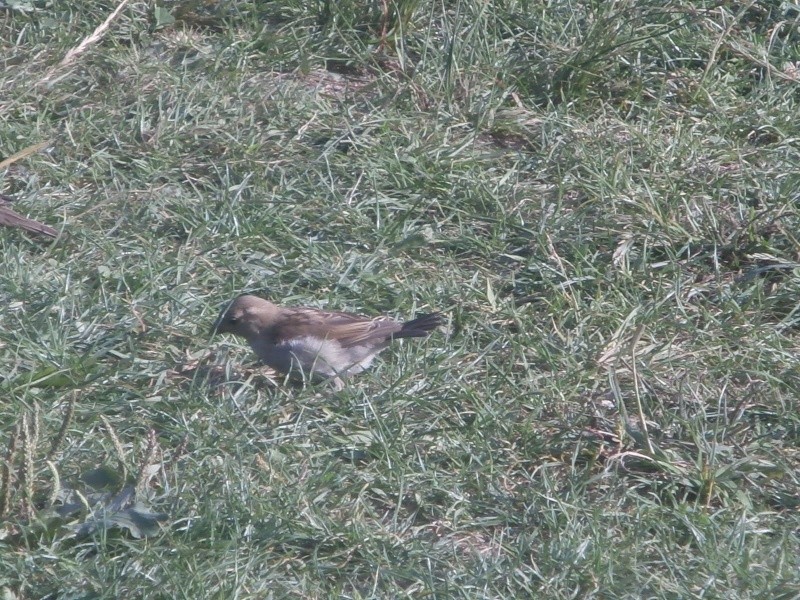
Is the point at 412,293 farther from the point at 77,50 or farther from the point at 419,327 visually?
the point at 77,50

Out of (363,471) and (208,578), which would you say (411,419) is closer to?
(363,471)

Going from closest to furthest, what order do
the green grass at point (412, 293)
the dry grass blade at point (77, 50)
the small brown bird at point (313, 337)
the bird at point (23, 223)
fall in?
the green grass at point (412, 293) → the small brown bird at point (313, 337) → the bird at point (23, 223) → the dry grass blade at point (77, 50)

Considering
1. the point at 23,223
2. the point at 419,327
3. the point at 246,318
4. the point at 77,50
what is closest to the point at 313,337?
the point at 246,318

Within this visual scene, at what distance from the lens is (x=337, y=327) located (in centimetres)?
552

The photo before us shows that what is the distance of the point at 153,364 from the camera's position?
543 centimetres

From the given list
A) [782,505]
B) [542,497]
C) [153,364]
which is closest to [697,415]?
[782,505]

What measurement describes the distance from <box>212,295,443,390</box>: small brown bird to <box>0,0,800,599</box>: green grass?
11 centimetres

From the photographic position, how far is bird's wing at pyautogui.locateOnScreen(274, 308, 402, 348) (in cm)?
545

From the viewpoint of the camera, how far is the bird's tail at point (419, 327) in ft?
17.9

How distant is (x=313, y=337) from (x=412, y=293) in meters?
0.76

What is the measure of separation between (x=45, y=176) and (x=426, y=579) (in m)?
3.55

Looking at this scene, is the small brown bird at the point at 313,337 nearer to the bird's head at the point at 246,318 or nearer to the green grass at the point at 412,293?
the bird's head at the point at 246,318

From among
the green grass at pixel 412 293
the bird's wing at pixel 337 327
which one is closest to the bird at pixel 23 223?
the green grass at pixel 412 293

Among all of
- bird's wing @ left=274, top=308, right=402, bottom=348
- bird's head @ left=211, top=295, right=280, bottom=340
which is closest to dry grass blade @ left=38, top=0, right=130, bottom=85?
bird's head @ left=211, top=295, right=280, bottom=340
